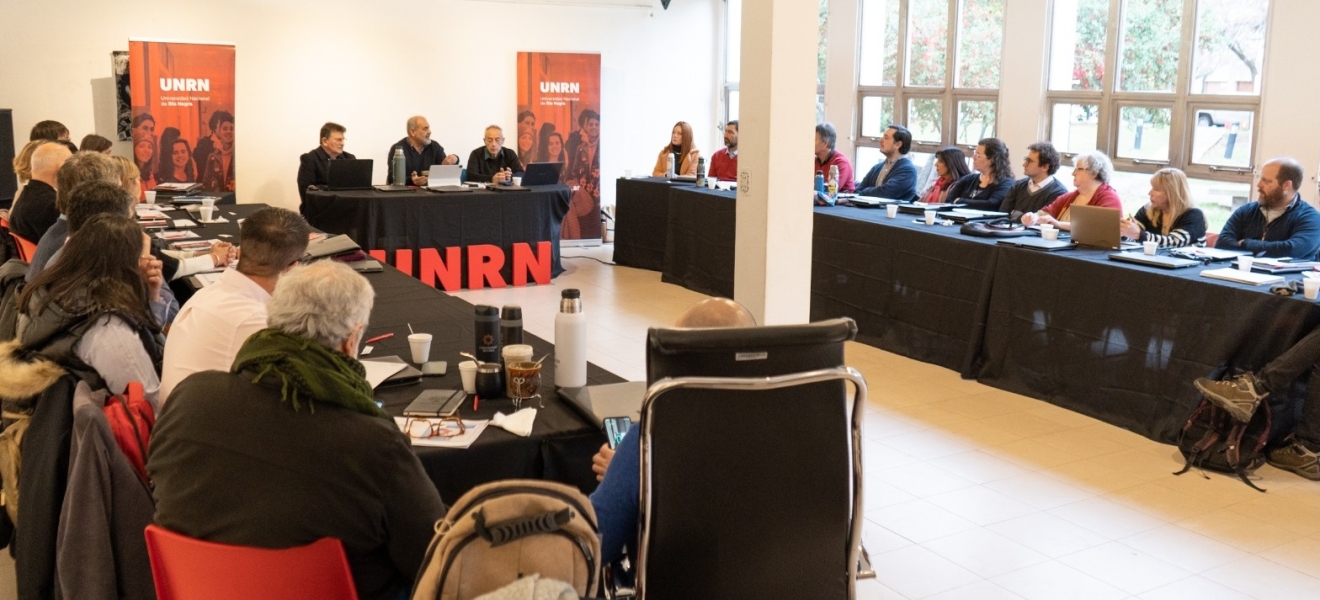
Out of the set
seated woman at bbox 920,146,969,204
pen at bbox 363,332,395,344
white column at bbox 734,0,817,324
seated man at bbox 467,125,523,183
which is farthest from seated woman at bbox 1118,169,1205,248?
seated man at bbox 467,125,523,183

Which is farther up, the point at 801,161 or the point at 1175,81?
the point at 1175,81

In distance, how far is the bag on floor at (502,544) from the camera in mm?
1557

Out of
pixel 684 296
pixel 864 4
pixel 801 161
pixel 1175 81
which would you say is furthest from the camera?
pixel 864 4

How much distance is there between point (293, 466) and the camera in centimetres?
191

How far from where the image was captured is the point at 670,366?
6.57 ft

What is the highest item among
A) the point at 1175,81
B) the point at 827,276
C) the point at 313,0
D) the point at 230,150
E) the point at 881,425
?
the point at 313,0

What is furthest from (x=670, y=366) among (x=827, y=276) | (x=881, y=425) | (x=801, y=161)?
(x=827, y=276)

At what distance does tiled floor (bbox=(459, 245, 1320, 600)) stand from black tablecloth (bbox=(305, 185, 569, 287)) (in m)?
2.82

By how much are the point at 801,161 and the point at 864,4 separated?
228 inches

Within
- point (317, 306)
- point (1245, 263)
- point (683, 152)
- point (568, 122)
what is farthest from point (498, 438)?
point (568, 122)

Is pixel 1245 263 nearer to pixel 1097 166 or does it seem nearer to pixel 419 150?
pixel 1097 166

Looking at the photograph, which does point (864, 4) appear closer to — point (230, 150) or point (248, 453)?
point (230, 150)

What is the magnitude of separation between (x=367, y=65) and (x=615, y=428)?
8.06 meters

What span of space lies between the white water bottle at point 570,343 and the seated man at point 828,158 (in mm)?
5567
